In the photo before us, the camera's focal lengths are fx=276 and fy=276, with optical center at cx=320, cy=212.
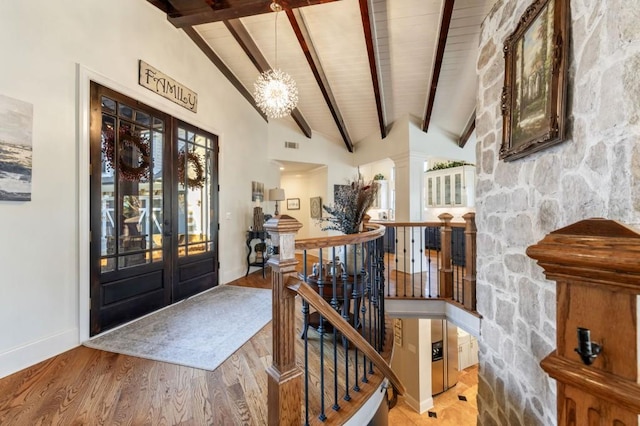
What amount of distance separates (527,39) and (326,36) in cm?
271

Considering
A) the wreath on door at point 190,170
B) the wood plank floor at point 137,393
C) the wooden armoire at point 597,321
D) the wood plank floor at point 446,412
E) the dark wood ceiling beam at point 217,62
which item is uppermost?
the dark wood ceiling beam at point 217,62

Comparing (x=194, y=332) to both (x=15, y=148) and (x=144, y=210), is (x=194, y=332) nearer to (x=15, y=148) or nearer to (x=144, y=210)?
(x=144, y=210)

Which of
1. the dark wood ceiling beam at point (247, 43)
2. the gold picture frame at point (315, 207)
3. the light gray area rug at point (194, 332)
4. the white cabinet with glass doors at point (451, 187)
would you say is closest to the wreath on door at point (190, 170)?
the light gray area rug at point (194, 332)

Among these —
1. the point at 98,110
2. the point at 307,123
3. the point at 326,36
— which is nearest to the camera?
the point at 98,110

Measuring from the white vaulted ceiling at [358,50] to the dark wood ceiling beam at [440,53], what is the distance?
0.09ft

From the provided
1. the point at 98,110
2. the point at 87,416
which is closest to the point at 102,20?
the point at 98,110

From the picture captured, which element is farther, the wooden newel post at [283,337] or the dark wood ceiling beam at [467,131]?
the dark wood ceiling beam at [467,131]

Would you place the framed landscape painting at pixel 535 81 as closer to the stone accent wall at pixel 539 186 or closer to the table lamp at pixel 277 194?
the stone accent wall at pixel 539 186

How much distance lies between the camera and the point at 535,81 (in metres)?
1.64

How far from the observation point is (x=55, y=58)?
2277mm

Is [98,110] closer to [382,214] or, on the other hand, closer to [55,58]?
[55,58]

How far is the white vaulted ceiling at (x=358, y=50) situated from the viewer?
3.22 metres

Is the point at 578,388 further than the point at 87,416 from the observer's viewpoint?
No

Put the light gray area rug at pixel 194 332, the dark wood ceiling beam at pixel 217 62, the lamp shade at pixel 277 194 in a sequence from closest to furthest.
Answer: the light gray area rug at pixel 194 332, the dark wood ceiling beam at pixel 217 62, the lamp shade at pixel 277 194
